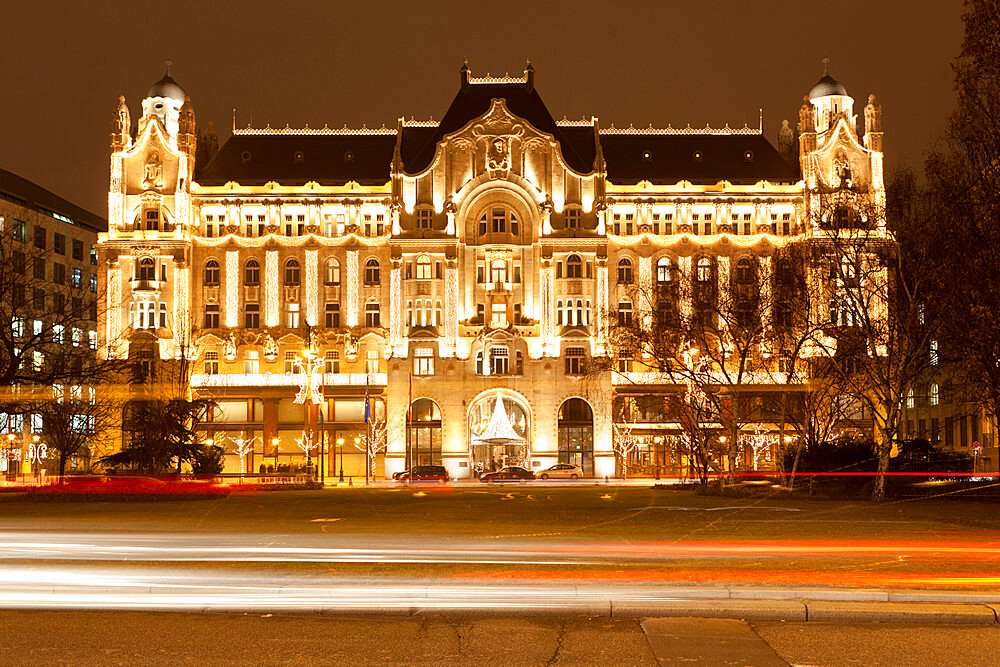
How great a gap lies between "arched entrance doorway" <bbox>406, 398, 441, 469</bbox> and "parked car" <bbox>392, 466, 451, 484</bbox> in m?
9.01

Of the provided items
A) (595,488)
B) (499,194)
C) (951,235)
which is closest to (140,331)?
(499,194)

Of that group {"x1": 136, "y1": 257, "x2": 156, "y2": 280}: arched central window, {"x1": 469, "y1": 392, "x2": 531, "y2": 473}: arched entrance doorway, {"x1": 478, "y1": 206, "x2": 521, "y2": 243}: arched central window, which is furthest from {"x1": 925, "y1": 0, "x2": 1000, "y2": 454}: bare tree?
{"x1": 136, "y1": 257, "x2": 156, "y2": 280}: arched central window

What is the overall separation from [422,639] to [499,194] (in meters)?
89.8

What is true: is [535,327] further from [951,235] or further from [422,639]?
[422,639]

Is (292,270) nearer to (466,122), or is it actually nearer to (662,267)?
(466,122)

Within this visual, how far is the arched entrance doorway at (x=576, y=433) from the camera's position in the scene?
9981 cm

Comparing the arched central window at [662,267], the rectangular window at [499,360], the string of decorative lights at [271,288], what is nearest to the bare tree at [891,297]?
the rectangular window at [499,360]

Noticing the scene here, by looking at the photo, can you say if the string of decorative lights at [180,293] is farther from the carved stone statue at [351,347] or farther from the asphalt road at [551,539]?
the asphalt road at [551,539]

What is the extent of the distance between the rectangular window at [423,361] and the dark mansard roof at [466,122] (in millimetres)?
16860

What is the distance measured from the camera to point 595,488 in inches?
2665

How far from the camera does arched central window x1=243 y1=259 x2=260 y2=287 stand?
105 m

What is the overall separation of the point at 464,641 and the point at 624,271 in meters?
91.2

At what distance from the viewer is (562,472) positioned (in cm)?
9156

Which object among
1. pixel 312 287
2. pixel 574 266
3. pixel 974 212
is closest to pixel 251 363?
pixel 312 287
